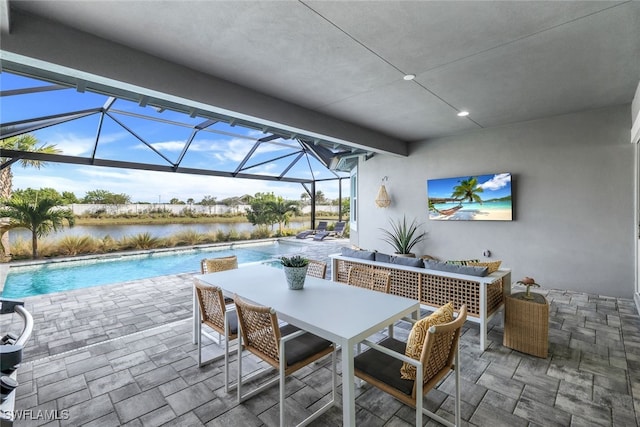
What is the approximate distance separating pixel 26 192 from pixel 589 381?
37.0 feet

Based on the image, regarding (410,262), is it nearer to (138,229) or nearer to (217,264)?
(217,264)

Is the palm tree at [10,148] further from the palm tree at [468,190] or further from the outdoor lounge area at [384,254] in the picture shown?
the palm tree at [468,190]

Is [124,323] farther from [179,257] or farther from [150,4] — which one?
[179,257]

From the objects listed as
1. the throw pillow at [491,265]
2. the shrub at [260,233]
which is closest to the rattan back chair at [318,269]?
the throw pillow at [491,265]

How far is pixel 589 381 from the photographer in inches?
90.0

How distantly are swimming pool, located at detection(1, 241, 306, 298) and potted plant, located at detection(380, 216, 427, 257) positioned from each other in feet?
→ 13.6

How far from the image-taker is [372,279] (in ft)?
9.12

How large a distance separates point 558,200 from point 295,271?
4.81 m

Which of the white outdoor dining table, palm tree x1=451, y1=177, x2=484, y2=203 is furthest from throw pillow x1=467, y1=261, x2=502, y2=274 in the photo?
palm tree x1=451, y1=177, x2=484, y2=203

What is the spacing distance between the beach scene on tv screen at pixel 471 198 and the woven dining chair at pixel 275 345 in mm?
4588

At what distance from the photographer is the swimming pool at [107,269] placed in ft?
18.1

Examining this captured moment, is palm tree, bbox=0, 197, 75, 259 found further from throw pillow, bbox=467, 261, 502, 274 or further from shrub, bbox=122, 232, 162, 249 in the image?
throw pillow, bbox=467, 261, 502, 274

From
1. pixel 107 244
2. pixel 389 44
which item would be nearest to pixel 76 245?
pixel 107 244

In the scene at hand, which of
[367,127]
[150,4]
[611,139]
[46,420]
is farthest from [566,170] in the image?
[46,420]
